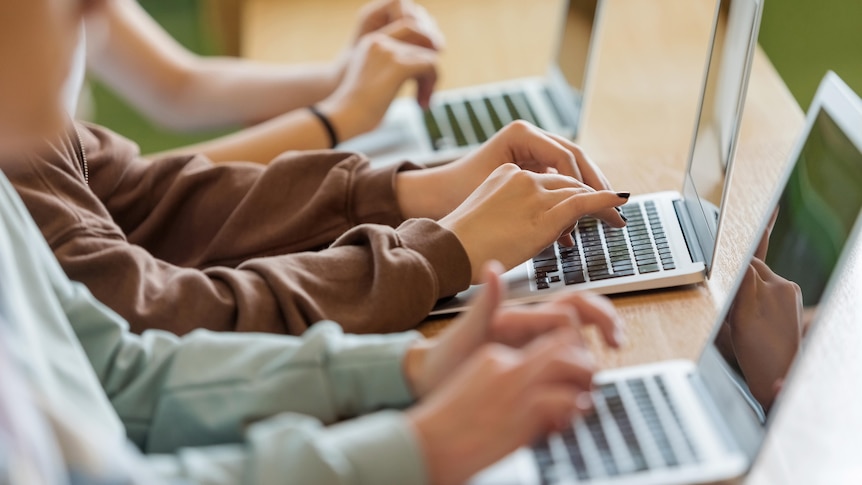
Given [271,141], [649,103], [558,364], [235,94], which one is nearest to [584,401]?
[558,364]

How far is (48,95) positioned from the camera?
0.63 meters

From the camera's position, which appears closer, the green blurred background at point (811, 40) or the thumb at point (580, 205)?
the thumb at point (580, 205)

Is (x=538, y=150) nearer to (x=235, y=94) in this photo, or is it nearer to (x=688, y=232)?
(x=688, y=232)

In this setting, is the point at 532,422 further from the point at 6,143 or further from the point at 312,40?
the point at 312,40

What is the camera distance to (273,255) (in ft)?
3.27

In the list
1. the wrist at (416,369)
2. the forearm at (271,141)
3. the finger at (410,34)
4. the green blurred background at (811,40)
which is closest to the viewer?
the wrist at (416,369)

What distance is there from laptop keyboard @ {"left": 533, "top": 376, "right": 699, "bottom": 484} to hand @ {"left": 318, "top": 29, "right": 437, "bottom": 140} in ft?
2.20

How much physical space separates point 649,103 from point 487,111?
8.3 inches

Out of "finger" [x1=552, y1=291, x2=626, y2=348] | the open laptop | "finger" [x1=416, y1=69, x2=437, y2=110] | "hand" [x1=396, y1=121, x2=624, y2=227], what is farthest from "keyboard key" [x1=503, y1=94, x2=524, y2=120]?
"finger" [x1=552, y1=291, x2=626, y2=348]

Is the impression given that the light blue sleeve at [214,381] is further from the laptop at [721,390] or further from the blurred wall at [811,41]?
the blurred wall at [811,41]

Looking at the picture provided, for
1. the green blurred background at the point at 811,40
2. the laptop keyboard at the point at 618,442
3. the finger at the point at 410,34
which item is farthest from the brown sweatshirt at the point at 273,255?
the green blurred background at the point at 811,40

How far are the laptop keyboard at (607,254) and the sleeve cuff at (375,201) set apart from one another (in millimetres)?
139

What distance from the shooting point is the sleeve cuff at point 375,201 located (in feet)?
3.34

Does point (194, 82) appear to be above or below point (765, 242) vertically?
below
